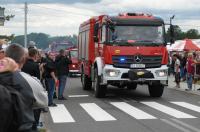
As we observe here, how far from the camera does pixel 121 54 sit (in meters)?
17.6

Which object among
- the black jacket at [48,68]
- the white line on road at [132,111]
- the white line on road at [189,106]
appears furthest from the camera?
the black jacket at [48,68]

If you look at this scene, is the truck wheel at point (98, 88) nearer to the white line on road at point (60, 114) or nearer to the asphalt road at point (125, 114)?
the asphalt road at point (125, 114)

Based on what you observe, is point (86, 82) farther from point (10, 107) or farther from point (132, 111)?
point (10, 107)

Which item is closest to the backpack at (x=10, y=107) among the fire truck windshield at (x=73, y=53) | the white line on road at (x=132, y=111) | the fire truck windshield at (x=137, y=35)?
the white line on road at (x=132, y=111)

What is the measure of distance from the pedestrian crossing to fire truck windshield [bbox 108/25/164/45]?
2.14 m

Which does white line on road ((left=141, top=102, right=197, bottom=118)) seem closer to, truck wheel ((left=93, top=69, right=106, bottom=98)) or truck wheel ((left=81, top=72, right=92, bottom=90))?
truck wheel ((left=93, top=69, right=106, bottom=98))

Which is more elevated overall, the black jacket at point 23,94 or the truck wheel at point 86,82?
the black jacket at point 23,94

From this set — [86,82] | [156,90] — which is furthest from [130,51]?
[86,82]

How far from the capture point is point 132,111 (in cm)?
1448

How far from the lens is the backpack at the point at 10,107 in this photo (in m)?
3.85

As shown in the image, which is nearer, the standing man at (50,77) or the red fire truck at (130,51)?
the standing man at (50,77)

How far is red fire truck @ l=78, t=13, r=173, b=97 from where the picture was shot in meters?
17.6

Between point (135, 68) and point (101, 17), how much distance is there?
250 cm

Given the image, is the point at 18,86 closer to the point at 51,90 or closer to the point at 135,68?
the point at 51,90
